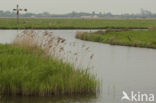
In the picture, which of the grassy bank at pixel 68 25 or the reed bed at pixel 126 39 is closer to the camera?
the reed bed at pixel 126 39

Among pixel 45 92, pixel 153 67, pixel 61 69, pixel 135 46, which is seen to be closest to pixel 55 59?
pixel 61 69

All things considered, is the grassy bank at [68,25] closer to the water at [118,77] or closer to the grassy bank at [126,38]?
the grassy bank at [126,38]

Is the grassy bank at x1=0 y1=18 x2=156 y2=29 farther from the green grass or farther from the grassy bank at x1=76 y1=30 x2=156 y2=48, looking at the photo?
the green grass

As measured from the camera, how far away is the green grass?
14.4 meters

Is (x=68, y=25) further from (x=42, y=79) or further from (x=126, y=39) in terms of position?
(x=42, y=79)

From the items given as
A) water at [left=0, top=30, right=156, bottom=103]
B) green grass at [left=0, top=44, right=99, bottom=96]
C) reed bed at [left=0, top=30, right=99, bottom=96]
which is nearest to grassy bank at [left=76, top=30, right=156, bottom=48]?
water at [left=0, top=30, right=156, bottom=103]

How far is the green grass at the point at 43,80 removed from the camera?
47.1 ft

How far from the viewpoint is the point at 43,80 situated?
14492mm

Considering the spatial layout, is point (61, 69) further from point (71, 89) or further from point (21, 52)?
point (21, 52)

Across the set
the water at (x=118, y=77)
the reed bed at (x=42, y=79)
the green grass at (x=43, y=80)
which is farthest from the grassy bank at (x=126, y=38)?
the green grass at (x=43, y=80)

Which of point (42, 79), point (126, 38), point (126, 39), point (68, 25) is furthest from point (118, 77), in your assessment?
point (68, 25)

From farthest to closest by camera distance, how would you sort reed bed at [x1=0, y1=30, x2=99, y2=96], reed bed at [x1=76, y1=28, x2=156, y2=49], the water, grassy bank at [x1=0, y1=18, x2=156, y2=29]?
grassy bank at [x1=0, y1=18, x2=156, y2=29]
reed bed at [x1=76, y1=28, x2=156, y2=49]
reed bed at [x1=0, y1=30, x2=99, y2=96]
the water

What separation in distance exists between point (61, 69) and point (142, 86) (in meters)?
3.51

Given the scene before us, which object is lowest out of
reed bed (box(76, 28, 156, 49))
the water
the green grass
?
reed bed (box(76, 28, 156, 49))
